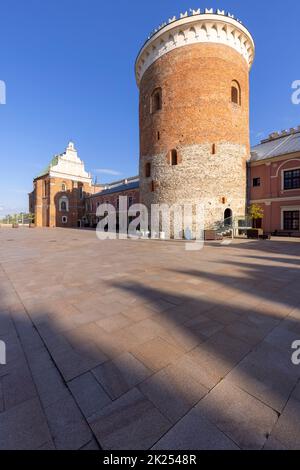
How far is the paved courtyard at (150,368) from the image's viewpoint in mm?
1621

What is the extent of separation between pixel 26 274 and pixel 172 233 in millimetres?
14090

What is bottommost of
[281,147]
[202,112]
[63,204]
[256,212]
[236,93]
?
[256,212]

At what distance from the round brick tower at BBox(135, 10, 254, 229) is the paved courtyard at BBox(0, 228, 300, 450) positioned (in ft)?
49.1

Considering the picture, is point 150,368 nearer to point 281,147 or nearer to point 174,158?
point 174,158

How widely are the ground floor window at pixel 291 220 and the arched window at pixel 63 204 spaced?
42.1m

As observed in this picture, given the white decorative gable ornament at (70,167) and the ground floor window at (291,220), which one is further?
the white decorative gable ornament at (70,167)

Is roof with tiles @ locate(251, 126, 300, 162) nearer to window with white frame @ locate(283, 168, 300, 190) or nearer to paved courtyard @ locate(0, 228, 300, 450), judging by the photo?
window with white frame @ locate(283, 168, 300, 190)

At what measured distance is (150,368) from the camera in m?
2.38

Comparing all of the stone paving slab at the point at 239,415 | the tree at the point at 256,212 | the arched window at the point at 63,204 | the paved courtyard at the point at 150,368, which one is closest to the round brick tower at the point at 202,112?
the tree at the point at 256,212

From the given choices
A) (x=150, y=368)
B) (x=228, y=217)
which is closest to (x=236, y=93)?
(x=228, y=217)

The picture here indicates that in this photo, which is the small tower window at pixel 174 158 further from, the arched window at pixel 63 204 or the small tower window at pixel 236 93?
the arched window at pixel 63 204

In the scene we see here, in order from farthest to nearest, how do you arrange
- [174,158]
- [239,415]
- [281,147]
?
[281,147] < [174,158] < [239,415]

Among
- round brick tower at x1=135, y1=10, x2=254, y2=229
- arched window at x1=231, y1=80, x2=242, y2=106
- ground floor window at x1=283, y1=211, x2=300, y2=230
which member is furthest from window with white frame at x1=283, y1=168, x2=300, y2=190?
arched window at x1=231, y1=80, x2=242, y2=106

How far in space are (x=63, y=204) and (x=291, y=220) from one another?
141 ft
